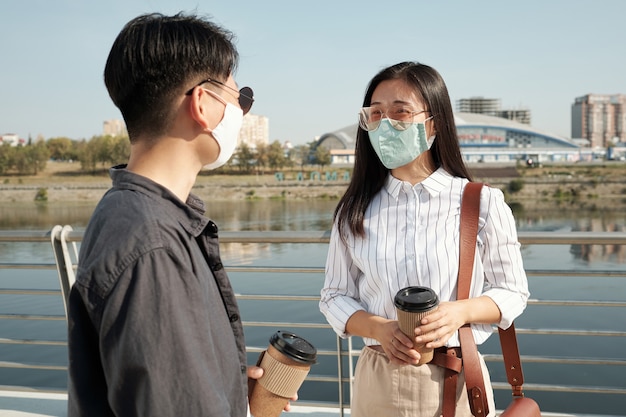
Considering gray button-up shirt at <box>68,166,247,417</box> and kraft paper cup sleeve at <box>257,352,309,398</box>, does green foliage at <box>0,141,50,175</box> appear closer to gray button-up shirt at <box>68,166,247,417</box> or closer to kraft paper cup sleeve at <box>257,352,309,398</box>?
kraft paper cup sleeve at <box>257,352,309,398</box>

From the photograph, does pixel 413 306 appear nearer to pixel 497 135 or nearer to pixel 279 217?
pixel 279 217

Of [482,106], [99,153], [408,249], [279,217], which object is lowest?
[279,217]

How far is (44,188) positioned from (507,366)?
54453 millimetres

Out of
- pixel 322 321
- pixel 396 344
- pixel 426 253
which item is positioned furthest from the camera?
pixel 322 321

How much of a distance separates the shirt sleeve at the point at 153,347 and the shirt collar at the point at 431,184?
914 mm

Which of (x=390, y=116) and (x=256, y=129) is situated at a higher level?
(x=256, y=129)

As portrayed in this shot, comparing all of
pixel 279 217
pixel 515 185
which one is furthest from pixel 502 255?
pixel 515 185

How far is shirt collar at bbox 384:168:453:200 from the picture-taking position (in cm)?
163

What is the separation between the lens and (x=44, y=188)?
166ft

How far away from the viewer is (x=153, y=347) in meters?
0.85

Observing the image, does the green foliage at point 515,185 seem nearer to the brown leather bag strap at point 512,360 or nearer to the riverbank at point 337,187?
the riverbank at point 337,187

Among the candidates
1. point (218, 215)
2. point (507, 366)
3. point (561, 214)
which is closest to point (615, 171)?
point (561, 214)

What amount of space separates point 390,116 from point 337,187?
52931mm

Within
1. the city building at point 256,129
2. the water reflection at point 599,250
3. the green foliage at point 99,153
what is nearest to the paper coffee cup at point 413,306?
the water reflection at point 599,250
